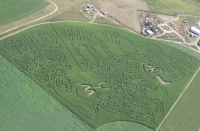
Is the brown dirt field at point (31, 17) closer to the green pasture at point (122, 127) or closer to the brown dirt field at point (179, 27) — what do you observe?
the green pasture at point (122, 127)

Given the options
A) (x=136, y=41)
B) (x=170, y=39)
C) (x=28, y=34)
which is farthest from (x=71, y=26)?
(x=170, y=39)

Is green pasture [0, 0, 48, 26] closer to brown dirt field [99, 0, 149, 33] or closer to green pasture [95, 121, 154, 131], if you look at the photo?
brown dirt field [99, 0, 149, 33]

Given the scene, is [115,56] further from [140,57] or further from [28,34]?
[28,34]

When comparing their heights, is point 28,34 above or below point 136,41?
above

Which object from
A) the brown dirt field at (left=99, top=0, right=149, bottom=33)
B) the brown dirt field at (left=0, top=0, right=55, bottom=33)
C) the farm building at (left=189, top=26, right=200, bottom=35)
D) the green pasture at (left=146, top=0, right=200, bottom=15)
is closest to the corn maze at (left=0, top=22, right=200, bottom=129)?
the brown dirt field at (left=0, top=0, right=55, bottom=33)

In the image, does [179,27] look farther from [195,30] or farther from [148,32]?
[148,32]

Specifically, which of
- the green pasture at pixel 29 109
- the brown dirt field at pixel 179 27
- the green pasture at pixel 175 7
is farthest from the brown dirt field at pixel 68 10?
the brown dirt field at pixel 179 27
